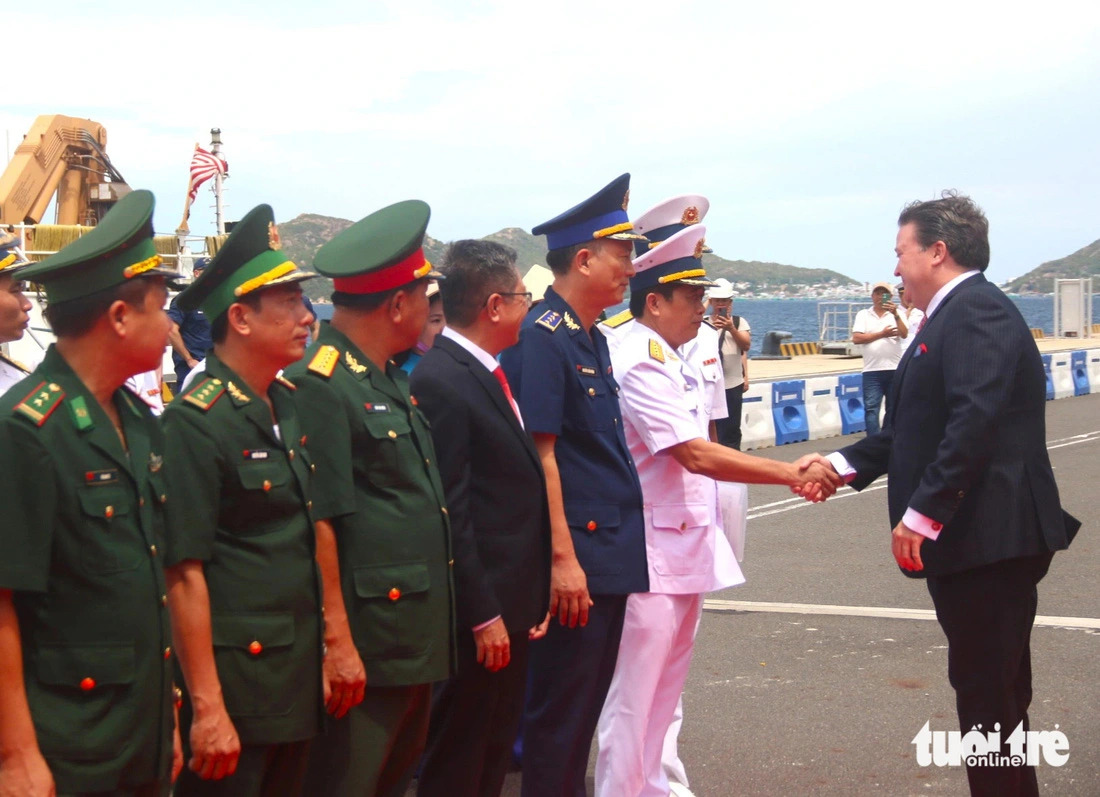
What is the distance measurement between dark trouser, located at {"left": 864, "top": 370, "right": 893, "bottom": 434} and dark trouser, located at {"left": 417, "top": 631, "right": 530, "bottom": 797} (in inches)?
431

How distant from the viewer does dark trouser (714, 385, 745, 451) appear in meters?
11.9

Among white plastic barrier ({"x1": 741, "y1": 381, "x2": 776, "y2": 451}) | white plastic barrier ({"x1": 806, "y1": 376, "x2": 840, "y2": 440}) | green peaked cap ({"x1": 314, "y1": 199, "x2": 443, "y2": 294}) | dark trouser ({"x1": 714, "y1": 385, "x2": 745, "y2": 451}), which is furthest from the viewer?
white plastic barrier ({"x1": 806, "y1": 376, "x2": 840, "y2": 440})

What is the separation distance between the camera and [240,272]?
3.20 m

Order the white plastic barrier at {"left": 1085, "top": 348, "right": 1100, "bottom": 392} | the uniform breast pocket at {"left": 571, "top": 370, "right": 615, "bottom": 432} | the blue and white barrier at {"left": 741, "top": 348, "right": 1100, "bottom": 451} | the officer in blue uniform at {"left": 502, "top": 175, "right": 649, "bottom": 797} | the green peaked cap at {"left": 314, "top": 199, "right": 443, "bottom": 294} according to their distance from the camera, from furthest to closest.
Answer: the white plastic barrier at {"left": 1085, "top": 348, "right": 1100, "bottom": 392} < the blue and white barrier at {"left": 741, "top": 348, "right": 1100, "bottom": 451} < the uniform breast pocket at {"left": 571, "top": 370, "right": 615, "bottom": 432} < the officer in blue uniform at {"left": 502, "top": 175, "right": 649, "bottom": 797} < the green peaked cap at {"left": 314, "top": 199, "right": 443, "bottom": 294}

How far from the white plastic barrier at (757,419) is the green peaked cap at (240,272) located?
40.0 ft

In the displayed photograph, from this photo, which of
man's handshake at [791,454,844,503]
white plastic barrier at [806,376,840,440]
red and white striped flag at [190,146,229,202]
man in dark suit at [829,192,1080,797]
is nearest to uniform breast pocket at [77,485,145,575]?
man in dark suit at [829,192,1080,797]

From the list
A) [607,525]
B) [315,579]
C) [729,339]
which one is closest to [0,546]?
[315,579]

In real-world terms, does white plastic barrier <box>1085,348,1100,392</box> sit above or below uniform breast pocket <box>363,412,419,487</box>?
below

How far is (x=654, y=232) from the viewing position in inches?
199

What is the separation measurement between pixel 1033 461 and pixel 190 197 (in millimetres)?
19045

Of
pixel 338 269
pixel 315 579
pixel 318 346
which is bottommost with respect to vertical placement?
pixel 315 579

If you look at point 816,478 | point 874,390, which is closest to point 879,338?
point 874,390

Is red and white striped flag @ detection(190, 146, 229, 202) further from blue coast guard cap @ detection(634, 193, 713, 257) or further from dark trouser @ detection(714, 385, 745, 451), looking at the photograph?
blue coast guard cap @ detection(634, 193, 713, 257)

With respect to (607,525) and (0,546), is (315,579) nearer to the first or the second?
(0,546)
